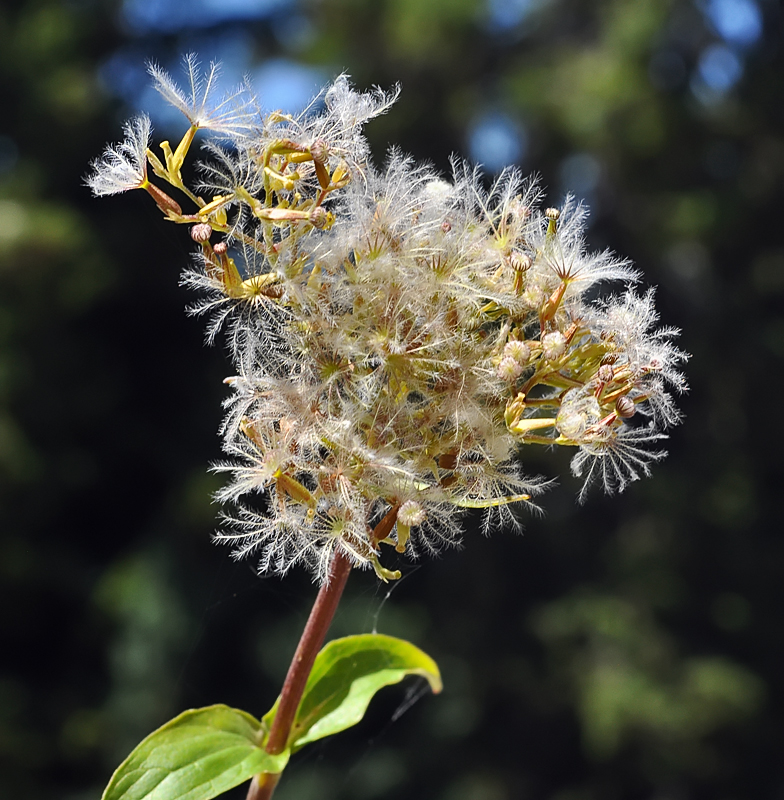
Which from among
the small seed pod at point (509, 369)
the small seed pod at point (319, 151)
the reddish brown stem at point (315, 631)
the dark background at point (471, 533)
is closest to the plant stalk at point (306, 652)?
the reddish brown stem at point (315, 631)

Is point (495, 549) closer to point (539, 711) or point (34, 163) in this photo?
point (539, 711)

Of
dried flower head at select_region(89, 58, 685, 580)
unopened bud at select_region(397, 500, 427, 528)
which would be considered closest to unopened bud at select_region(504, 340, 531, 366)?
dried flower head at select_region(89, 58, 685, 580)

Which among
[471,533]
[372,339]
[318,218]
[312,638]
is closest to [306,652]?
[312,638]

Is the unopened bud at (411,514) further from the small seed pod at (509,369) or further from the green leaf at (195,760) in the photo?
the green leaf at (195,760)

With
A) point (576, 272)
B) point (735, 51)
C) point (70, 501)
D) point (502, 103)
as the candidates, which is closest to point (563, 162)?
point (502, 103)

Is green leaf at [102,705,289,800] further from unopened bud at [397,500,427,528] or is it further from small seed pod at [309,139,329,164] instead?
small seed pod at [309,139,329,164]

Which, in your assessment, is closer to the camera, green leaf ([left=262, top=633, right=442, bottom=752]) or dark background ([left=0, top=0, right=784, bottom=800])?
green leaf ([left=262, top=633, right=442, bottom=752])
